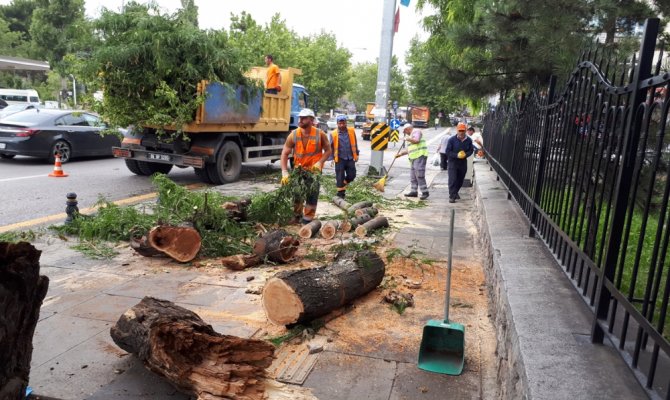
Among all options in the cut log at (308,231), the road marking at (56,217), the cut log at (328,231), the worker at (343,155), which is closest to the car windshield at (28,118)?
the road marking at (56,217)

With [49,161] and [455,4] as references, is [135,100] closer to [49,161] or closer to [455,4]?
[49,161]

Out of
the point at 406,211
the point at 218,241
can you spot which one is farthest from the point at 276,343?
the point at 406,211

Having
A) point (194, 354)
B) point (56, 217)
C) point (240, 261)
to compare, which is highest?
point (194, 354)

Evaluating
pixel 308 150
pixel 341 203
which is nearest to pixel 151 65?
pixel 308 150

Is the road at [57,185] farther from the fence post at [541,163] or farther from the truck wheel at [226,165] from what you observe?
the fence post at [541,163]

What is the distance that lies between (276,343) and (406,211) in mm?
6324

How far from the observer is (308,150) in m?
7.95

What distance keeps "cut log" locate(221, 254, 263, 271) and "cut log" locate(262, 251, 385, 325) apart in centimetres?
135

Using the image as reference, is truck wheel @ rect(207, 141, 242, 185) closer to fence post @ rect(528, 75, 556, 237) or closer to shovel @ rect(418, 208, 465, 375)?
fence post @ rect(528, 75, 556, 237)

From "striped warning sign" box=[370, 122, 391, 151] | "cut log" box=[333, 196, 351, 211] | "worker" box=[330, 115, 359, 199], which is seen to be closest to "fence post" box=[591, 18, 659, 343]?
"cut log" box=[333, 196, 351, 211]

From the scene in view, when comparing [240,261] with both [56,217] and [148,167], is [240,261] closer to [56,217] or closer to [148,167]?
[56,217]

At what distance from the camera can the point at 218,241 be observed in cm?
621

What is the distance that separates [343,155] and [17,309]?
8.46 m

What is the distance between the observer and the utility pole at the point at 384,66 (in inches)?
570
